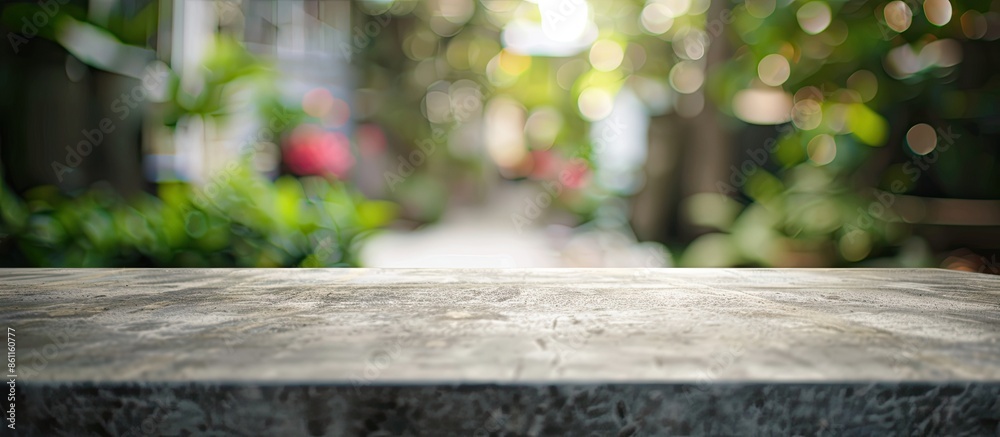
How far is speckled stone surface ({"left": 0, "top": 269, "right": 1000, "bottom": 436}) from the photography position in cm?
47

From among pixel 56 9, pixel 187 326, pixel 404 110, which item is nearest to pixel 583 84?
pixel 404 110

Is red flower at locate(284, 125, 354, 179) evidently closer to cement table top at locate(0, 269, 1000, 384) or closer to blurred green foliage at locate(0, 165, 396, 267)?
blurred green foliage at locate(0, 165, 396, 267)

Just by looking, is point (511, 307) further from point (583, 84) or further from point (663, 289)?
point (583, 84)

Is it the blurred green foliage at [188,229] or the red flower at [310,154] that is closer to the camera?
the blurred green foliage at [188,229]

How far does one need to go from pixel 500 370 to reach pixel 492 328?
0.16 metres

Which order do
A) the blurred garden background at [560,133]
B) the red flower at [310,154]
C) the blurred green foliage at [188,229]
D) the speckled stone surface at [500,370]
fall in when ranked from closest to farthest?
the speckled stone surface at [500,370], the blurred green foliage at [188,229], the blurred garden background at [560,133], the red flower at [310,154]

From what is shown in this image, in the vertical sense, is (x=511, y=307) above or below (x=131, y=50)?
below

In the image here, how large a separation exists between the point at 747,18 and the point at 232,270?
1914mm

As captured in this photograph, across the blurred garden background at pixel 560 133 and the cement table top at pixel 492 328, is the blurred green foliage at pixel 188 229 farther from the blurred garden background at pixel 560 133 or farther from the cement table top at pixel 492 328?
the cement table top at pixel 492 328

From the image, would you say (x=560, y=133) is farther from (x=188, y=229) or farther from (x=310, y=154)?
(x=188, y=229)

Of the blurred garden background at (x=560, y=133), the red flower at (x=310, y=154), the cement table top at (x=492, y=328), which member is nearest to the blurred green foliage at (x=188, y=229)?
the blurred garden background at (x=560, y=133)

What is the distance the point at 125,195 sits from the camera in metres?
2.11

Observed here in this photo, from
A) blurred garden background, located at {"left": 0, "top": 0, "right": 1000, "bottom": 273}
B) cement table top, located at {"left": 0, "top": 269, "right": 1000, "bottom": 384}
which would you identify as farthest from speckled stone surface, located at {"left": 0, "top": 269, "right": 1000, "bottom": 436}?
blurred garden background, located at {"left": 0, "top": 0, "right": 1000, "bottom": 273}

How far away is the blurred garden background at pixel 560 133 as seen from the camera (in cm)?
189
